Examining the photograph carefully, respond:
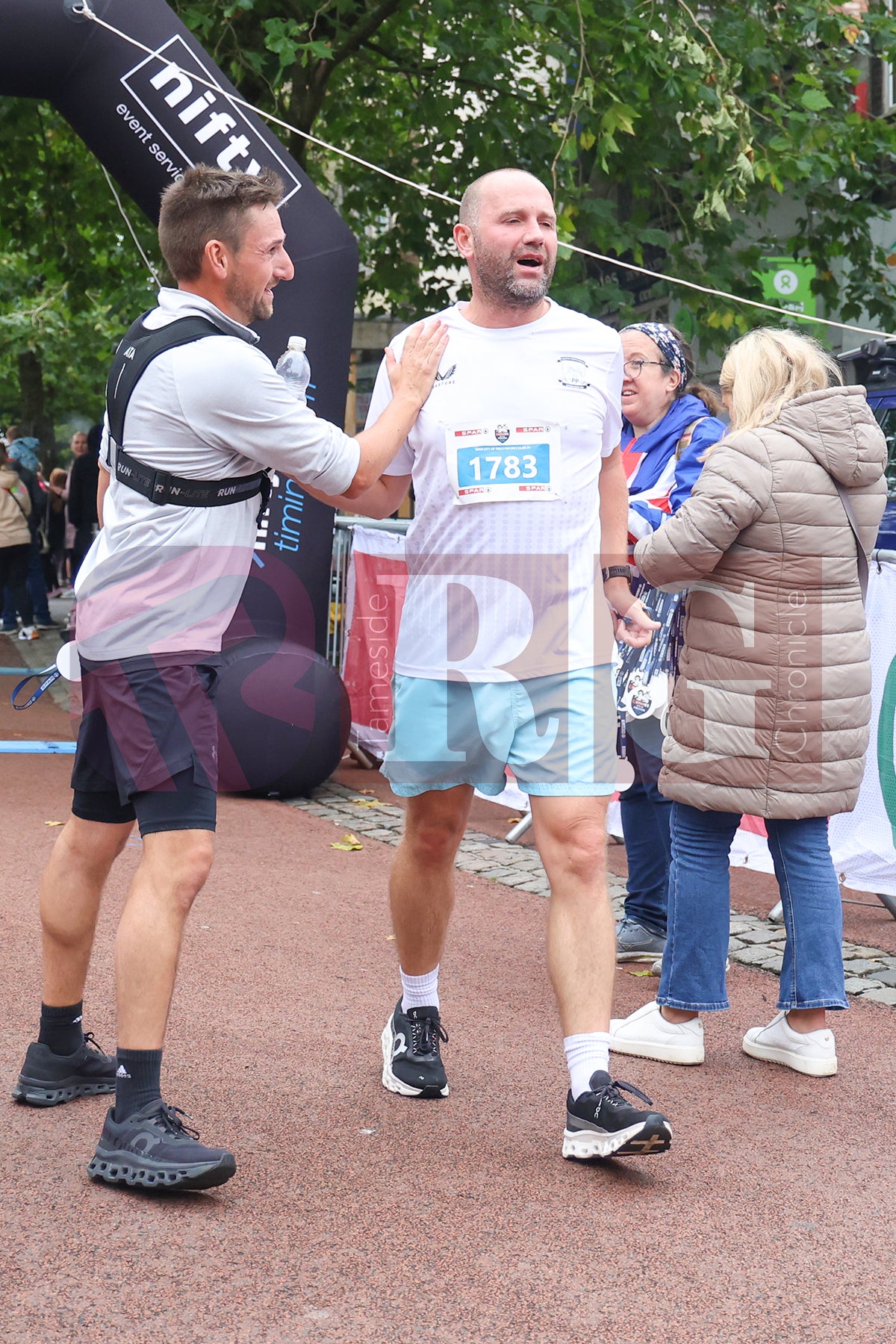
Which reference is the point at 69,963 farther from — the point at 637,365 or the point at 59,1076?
the point at 637,365

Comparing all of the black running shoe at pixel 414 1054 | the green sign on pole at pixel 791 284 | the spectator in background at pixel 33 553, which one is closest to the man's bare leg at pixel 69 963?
the black running shoe at pixel 414 1054

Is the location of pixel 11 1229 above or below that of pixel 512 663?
below

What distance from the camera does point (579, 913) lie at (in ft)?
11.4

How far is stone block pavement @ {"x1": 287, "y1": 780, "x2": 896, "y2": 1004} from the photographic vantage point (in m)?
5.10

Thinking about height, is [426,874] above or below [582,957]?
above

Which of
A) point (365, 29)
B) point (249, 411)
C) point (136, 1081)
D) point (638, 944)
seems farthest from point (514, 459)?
point (365, 29)

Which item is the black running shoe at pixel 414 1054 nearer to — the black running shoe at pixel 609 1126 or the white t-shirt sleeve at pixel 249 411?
the black running shoe at pixel 609 1126

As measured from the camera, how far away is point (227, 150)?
781cm

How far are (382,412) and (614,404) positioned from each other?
567mm

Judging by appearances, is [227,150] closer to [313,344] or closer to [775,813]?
[313,344]

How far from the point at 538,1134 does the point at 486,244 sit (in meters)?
2.11

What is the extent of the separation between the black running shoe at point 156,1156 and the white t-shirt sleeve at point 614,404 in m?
1.86

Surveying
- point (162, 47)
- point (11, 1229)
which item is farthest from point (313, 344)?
point (11, 1229)

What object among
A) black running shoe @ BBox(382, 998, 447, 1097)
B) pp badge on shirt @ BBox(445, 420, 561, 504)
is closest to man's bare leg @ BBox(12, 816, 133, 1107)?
black running shoe @ BBox(382, 998, 447, 1097)
